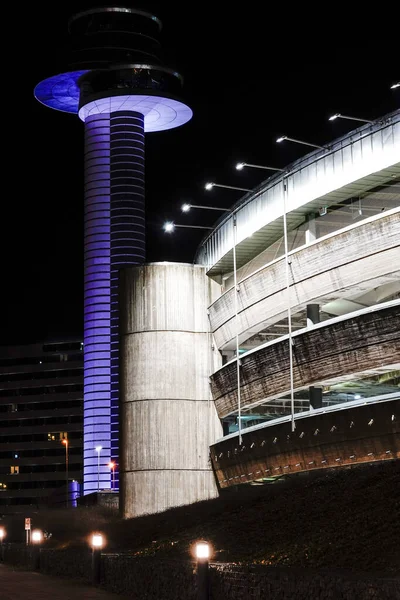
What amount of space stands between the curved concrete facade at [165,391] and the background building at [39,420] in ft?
421

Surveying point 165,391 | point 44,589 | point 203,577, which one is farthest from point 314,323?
point 203,577

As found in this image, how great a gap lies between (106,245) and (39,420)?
58.7 meters

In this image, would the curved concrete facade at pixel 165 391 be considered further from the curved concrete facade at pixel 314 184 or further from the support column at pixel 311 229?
the support column at pixel 311 229

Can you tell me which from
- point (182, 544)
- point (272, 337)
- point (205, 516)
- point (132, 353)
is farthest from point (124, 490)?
point (182, 544)

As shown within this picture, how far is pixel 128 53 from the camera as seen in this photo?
143 m

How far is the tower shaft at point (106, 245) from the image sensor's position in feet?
458

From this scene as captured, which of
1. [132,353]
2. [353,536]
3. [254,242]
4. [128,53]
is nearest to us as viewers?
[353,536]

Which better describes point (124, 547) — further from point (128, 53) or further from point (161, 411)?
point (128, 53)

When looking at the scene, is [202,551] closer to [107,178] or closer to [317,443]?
[317,443]

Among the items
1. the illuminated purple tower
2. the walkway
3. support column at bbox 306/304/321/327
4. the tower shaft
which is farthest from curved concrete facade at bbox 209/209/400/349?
the illuminated purple tower

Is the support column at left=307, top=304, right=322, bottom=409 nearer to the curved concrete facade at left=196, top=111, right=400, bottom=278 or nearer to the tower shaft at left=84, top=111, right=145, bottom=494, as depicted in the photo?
the curved concrete facade at left=196, top=111, right=400, bottom=278

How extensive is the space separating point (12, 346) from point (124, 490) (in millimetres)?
139176

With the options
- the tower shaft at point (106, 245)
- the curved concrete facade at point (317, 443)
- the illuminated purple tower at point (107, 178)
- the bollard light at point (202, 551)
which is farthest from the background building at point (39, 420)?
the bollard light at point (202, 551)

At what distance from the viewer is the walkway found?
24523 mm
